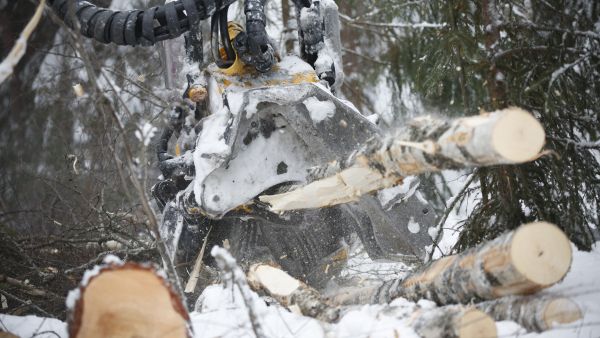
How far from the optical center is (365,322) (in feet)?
9.88

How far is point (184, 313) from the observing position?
9.02 feet

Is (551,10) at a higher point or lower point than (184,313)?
higher

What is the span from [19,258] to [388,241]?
305 centimetres

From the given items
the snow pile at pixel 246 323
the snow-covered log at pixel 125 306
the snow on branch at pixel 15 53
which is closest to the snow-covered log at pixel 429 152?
the snow pile at pixel 246 323

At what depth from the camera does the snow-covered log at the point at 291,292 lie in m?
3.45

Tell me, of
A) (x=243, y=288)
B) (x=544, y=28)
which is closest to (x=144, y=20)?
(x=243, y=288)

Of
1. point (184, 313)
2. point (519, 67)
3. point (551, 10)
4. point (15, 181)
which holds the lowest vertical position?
point (15, 181)

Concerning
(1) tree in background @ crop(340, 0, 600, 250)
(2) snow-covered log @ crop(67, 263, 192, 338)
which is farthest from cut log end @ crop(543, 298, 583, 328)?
(2) snow-covered log @ crop(67, 263, 192, 338)

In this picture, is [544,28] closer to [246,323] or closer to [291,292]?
[291,292]

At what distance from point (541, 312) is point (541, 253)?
25cm

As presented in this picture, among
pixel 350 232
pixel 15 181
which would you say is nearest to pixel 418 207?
pixel 350 232

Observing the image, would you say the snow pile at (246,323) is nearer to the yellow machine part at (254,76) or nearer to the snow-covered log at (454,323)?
the snow-covered log at (454,323)

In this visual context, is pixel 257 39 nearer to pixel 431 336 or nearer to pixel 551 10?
pixel 551 10

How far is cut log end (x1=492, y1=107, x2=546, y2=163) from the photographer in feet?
7.86
